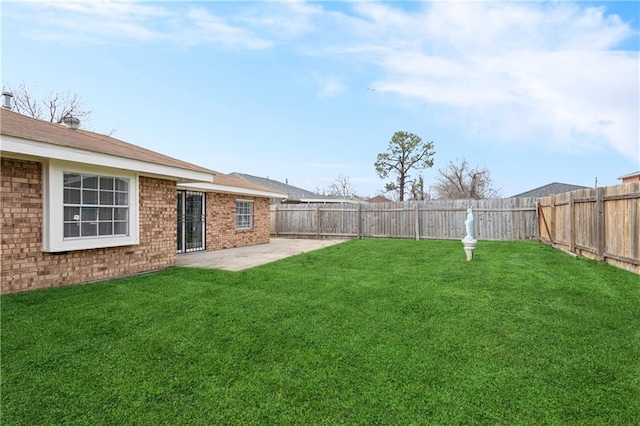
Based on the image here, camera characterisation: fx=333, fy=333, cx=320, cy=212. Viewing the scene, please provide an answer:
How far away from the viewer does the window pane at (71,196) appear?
221 inches

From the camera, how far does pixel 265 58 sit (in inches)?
512

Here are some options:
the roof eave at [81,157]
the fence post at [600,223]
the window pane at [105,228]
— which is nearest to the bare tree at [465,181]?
the fence post at [600,223]

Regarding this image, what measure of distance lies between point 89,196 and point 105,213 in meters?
0.43

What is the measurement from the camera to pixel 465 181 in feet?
107

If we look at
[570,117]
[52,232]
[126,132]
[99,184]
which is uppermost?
[126,132]

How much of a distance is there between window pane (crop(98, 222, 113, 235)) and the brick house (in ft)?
0.06

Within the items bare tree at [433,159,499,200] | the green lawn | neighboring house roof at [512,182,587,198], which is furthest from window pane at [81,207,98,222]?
bare tree at [433,159,499,200]

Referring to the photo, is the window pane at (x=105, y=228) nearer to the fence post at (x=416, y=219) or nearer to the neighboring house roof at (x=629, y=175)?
the fence post at (x=416, y=219)

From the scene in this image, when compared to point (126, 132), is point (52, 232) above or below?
below

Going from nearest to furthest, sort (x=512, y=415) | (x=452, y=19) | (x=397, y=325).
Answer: (x=512, y=415) → (x=397, y=325) → (x=452, y=19)

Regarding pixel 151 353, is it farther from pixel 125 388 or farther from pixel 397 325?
pixel 397 325

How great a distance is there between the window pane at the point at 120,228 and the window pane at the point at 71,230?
68 cm

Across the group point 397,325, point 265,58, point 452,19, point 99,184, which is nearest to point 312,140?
point 265,58

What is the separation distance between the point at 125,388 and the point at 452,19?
11.0 m
